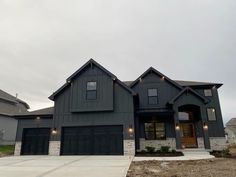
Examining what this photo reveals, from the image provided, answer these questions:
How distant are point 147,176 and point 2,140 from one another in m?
21.6

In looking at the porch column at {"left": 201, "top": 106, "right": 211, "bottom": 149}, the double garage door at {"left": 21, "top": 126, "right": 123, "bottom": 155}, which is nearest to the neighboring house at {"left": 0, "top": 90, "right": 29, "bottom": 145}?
the double garage door at {"left": 21, "top": 126, "right": 123, "bottom": 155}

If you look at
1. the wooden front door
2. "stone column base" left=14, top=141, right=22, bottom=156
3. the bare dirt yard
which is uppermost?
the wooden front door

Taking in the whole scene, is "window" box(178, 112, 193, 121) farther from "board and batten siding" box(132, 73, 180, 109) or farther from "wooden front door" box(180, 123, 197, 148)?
"board and batten siding" box(132, 73, 180, 109)

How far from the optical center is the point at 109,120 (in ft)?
48.3

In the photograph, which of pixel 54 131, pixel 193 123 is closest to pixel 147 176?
pixel 54 131

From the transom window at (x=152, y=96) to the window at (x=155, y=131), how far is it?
6.96 feet

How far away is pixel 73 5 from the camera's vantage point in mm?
13469

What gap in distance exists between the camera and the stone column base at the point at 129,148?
13719 millimetres

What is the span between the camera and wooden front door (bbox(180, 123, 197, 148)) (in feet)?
53.9

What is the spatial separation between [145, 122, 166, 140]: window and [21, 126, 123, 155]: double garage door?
3.50 meters

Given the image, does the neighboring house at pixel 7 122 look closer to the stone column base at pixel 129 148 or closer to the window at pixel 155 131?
the stone column base at pixel 129 148

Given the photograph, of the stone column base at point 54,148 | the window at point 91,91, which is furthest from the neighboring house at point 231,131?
the stone column base at point 54,148

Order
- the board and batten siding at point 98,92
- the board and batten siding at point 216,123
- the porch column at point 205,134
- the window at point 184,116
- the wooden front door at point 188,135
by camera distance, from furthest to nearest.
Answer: the window at point 184,116 < the board and batten siding at point 216,123 < the wooden front door at point 188,135 < the board and batten siding at point 98,92 < the porch column at point 205,134

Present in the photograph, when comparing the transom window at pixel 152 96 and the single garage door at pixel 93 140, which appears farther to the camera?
the transom window at pixel 152 96
